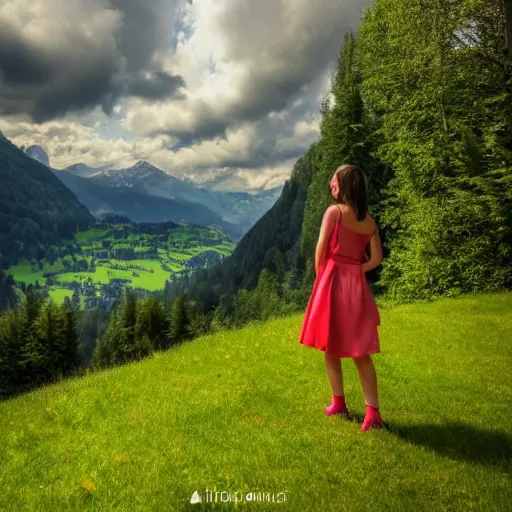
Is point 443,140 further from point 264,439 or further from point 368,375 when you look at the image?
point 264,439

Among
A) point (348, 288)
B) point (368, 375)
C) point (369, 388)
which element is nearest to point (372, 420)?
point (369, 388)

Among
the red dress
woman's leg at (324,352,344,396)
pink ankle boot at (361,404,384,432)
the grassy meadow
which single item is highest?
the red dress

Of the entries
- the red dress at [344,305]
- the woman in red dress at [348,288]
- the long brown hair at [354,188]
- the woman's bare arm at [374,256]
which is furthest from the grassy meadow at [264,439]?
the long brown hair at [354,188]

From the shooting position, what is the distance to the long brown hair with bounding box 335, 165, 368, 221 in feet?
24.2

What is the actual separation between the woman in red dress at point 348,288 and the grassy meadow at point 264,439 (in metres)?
1.29

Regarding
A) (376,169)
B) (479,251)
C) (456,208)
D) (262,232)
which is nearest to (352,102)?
(376,169)

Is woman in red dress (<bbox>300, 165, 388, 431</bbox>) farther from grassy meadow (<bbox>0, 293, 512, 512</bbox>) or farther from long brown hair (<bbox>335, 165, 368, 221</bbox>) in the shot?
grassy meadow (<bbox>0, 293, 512, 512</bbox>)

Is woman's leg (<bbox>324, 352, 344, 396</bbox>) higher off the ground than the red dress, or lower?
lower

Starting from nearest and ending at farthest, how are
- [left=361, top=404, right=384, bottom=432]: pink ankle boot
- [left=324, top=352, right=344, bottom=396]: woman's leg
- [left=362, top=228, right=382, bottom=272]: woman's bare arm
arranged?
[left=361, top=404, right=384, bottom=432]: pink ankle boot < [left=362, top=228, right=382, bottom=272]: woman's bare arm < [left=324, top=352, right=344, bottom=396]: woman's leg

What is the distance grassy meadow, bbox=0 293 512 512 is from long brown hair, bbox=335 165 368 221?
12.6 feet

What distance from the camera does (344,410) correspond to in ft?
27.0

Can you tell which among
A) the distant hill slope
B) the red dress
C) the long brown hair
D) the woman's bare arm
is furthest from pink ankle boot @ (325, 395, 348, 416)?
the distant hill slope

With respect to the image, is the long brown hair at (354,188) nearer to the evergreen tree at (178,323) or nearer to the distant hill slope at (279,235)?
the evergreen tree at (178,323)

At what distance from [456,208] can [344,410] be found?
21.7 meters
